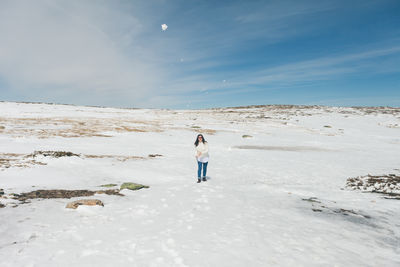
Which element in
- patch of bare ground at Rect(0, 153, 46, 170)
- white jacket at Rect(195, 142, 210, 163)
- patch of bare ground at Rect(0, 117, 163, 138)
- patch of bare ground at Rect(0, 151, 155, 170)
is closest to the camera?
white jacket at Rect(195, 142, 210, 163)

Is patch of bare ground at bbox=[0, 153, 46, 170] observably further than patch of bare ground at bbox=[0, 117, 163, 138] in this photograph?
No

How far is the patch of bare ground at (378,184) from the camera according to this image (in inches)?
510

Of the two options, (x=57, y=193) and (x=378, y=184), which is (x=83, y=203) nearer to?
(x=57, y=193)

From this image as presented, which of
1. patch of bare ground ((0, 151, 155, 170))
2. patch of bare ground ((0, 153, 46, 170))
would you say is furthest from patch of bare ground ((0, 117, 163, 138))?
patch of bare ground ((0, 151, 155, 170))

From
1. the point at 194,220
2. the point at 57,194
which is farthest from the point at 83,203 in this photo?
the point at 194,220

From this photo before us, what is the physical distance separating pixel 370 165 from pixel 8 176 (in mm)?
24154

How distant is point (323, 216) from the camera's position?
30.4ft

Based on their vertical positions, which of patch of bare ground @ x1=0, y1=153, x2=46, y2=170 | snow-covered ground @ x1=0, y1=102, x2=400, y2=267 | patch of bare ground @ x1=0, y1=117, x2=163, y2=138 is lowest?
snow-covered ground @ x1=0, y1=102, x2=400, y2=267

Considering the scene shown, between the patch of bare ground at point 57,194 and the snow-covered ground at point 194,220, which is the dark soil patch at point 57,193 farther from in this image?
the snow-covered ground at point 194,220

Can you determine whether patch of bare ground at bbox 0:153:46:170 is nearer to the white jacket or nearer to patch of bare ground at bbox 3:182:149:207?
patch of bare ground at bbox 3:182:149:207

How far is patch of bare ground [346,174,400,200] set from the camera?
1295 cm

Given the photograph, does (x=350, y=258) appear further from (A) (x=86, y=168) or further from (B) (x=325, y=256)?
(A) (x=86, y=168)

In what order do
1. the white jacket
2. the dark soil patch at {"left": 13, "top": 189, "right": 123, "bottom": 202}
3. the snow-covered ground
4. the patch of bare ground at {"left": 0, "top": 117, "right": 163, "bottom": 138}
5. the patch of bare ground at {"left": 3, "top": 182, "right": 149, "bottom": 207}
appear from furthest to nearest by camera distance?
the patch of bare ground at {"left": 0, "top": 117, "right": 163, "bottom": 138}, the white jacket, the dark soil patch at {"left": 13, "top": 189, "right": 123, "bottom": 202}, the patch of bare ground at {"left": 3, "top": 182, "right": 149, "bottom": 207}, the snow-covered ground

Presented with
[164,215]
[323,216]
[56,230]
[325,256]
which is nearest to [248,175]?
[323,216]
